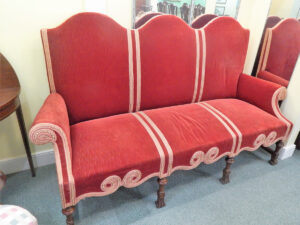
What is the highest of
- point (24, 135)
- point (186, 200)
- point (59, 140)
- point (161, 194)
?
point (59, 140)

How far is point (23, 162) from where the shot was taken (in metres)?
1.56

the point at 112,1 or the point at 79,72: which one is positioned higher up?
the point at 112,1

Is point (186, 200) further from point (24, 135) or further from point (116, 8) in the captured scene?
point (116, 8)

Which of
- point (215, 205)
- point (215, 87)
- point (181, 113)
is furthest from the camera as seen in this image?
point (215, 87)

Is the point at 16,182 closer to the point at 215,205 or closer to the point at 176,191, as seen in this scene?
the point at 176,191

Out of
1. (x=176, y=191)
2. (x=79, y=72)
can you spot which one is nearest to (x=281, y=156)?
(x=176, y=191)

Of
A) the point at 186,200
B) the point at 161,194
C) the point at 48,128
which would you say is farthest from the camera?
the point at 186,200

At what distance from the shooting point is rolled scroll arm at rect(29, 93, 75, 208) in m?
0.91

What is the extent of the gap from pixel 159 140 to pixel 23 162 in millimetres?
1083

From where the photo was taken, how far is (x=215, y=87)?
5.84 feet

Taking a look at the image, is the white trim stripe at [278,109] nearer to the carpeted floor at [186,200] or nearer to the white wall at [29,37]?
the carpeted floor at [186,200]

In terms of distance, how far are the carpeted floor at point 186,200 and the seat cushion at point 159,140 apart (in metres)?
0.28

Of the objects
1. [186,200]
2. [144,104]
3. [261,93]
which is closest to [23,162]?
[144,104]

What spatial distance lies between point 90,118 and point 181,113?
25.2 inches
